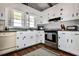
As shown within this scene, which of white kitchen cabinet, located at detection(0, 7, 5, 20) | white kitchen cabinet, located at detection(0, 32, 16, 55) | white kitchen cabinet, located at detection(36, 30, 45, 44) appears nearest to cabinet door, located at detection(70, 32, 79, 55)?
white kitchen cabinet, located at detection(36, 30, 45, 44)

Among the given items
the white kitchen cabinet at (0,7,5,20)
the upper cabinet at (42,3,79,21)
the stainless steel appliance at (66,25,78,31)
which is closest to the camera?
the white kitchen cabinet at (0,7,5,20)

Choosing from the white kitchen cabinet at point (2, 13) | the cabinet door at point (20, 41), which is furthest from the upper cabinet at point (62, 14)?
the white kitchen cabinet at point (2, 13)

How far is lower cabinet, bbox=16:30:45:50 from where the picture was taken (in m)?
1.40

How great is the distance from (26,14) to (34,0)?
0.97 ft

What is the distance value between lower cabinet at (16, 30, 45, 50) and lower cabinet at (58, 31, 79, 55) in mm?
512

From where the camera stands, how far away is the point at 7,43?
1270mm

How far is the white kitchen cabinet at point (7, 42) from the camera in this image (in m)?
1.22

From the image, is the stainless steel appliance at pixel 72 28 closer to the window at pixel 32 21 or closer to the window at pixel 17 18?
the window at pixel 32 21

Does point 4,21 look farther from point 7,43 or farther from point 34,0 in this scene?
point 34,0

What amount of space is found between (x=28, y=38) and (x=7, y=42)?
1.33 ft

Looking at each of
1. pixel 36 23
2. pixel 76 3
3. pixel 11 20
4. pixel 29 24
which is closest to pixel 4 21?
pixel 11 20

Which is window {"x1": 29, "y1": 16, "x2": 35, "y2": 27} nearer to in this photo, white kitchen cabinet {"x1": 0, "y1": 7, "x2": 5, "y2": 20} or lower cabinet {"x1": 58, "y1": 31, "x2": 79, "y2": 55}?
white kitchen cabinet {"x1": 0, "y1": 7, "x2": 5, "y2": 20}

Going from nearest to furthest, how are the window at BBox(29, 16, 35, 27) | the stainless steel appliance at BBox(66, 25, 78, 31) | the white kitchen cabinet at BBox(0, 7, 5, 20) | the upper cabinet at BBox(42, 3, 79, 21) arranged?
the white kitchen cabinet at BBox(0, 7, 5, 20) → the window at BBox(29, 16, 35, 27) → the stainless steel appliance at BBox(66, 25, 78, 31) → the upper cabinet at BBox(42, 3, 79, 21)

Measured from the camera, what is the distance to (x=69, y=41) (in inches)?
58.6
